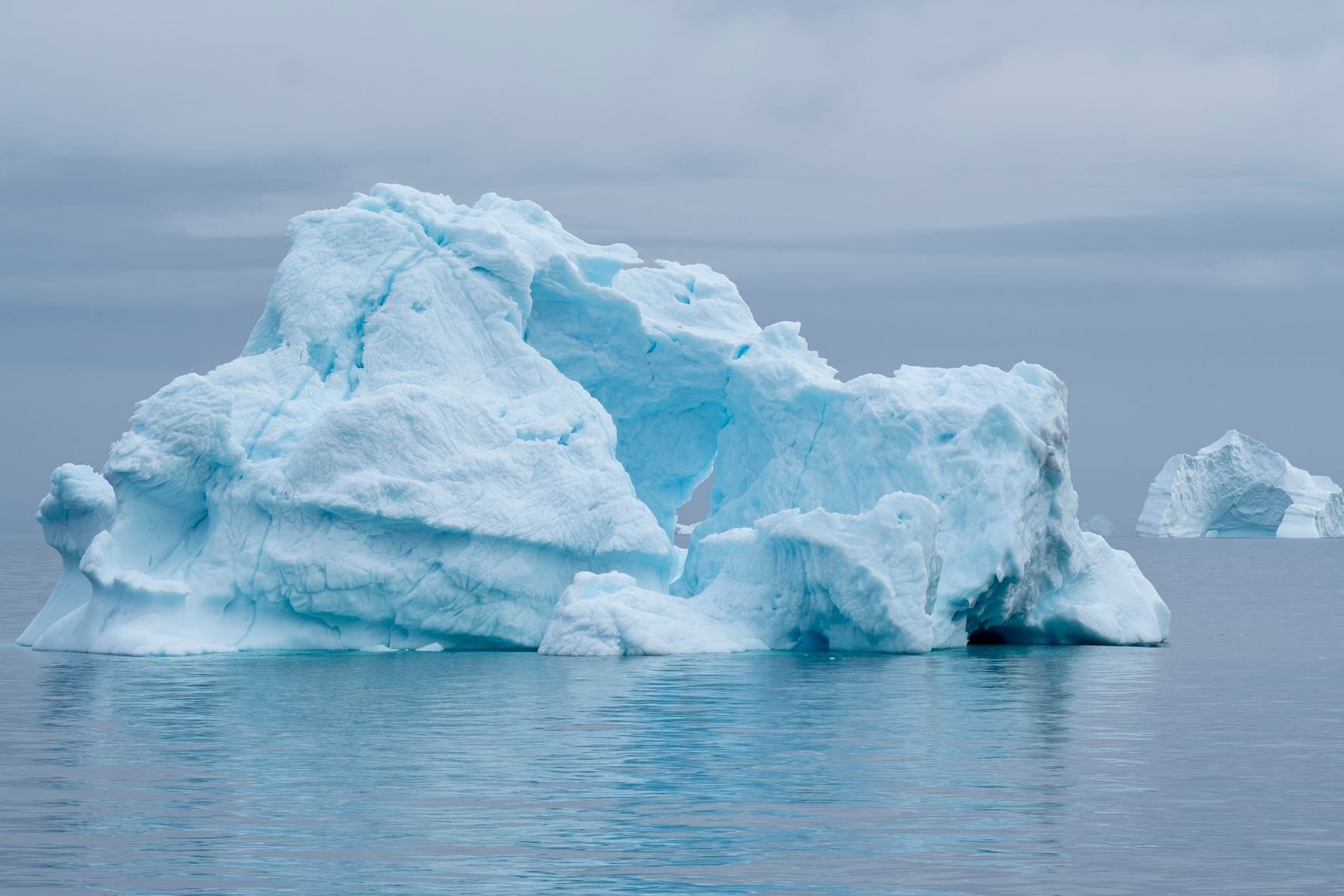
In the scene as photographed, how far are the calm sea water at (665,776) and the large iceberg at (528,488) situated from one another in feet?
3.21

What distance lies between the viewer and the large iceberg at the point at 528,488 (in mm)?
22703

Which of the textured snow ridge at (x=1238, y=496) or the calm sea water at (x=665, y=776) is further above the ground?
the textured snow ridge at (x=1238, y=496)

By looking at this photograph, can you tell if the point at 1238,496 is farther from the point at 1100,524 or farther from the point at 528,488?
the point at 528,488

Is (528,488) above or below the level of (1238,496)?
below

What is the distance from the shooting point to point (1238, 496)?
8512cm

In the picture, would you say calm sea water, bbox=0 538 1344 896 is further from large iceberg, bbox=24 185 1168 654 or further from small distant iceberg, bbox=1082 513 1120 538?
small distant iceberg, bbox=1082 513 1120 538

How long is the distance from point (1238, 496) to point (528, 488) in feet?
223

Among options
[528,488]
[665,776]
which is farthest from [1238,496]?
[665,776]

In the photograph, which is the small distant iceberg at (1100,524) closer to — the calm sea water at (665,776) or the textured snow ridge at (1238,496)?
the textured snow ridge at (1238,496)

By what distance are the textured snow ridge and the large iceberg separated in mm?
58500

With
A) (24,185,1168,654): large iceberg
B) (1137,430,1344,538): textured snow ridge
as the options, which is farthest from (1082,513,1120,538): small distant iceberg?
(24,185,1168,654): large iceberg

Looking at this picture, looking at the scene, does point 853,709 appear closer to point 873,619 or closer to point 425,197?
point 873,619

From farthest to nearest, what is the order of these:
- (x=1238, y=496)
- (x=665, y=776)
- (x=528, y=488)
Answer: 1. (x=1238, y=496)
2. (x=528, y=488)
3. (x=665, y=776)

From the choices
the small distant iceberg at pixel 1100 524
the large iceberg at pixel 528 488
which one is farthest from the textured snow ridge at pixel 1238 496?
the large iceberg at pixel 528 488
